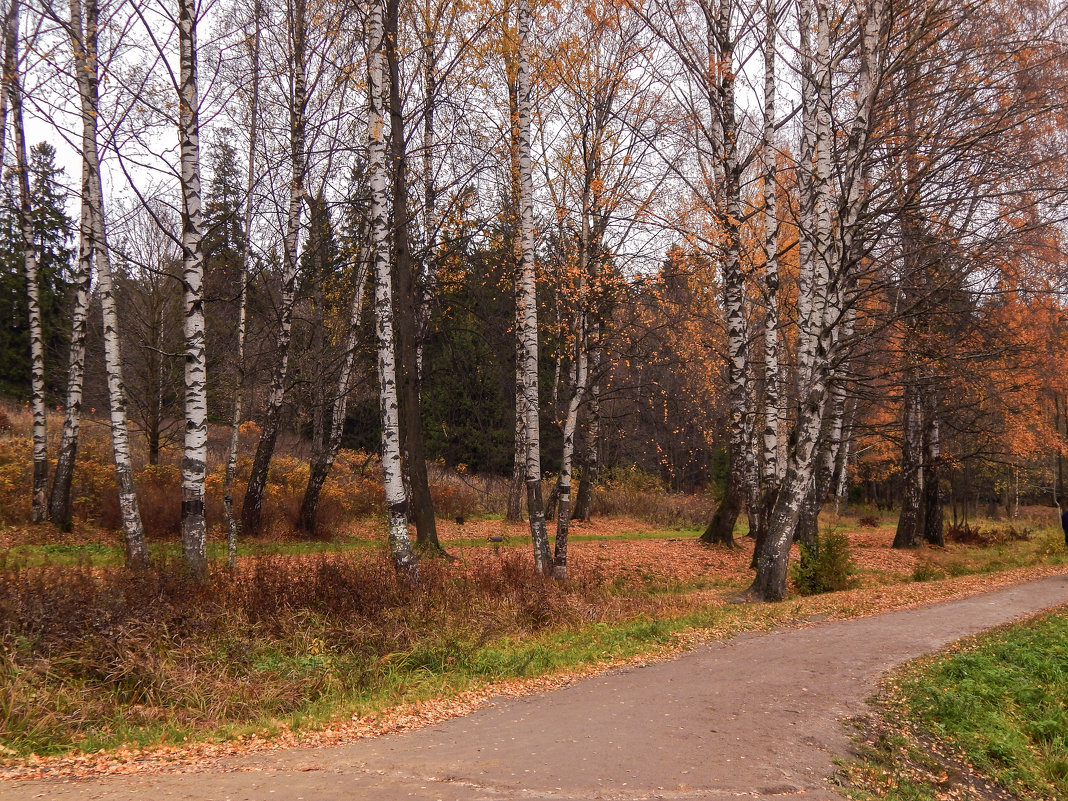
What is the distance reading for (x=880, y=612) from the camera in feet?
35.9

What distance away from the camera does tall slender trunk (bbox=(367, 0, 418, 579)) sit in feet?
34.2

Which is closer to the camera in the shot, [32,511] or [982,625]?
[982,625]

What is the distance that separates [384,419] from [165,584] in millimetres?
3593

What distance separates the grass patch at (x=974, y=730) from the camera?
5.57 m

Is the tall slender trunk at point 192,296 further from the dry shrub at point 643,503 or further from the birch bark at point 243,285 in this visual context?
the dry shrub at point 643,503

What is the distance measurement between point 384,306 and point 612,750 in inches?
295

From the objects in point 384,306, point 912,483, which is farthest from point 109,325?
point 912,483

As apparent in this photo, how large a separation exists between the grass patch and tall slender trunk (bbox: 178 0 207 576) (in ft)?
27.8

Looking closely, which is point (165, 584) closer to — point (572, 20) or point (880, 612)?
point (880, 612)

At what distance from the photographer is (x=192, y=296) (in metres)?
9.68

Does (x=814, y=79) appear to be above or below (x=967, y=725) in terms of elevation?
above

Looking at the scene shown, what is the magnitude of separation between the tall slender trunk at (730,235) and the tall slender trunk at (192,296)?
9.16m

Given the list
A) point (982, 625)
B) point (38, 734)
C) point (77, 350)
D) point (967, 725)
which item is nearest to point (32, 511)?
Answer: point (77, 350)

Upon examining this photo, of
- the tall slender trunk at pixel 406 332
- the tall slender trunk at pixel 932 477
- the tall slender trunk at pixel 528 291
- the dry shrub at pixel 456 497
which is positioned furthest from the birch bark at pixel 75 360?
the tall slender trunk at pixel 932 477
